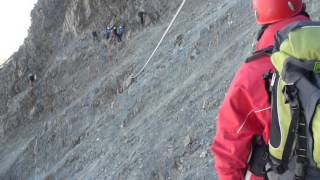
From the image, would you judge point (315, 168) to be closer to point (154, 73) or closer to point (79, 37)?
point (154, 73)

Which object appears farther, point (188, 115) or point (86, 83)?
point (86, 83)

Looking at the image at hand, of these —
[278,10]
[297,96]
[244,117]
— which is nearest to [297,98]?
[297,96]

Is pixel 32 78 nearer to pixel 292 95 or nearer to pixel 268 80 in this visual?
pixel 268 80

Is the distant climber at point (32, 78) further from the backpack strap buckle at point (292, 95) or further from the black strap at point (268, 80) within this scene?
the backpack strap buckle at point (292, 95)

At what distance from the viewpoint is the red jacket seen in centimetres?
354

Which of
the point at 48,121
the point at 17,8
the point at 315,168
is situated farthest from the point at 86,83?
the point at 17,8

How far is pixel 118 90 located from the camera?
2252 cm

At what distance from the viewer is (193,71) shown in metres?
16.7

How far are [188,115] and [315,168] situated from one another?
998 centimetres

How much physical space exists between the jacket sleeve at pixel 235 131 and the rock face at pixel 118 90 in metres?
5.77

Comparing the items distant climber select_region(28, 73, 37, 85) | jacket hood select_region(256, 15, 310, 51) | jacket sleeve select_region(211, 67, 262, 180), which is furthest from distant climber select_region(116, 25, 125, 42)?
jacket sleeve select_region(211, 67, 262, 180)

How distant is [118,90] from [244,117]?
1903cm

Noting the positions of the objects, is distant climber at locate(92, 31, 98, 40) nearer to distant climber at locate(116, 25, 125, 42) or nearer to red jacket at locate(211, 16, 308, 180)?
distant climber at locate(116, 25, 125, 42)

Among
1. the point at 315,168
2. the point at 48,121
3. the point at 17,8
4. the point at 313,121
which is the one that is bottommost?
the point at 17,8
